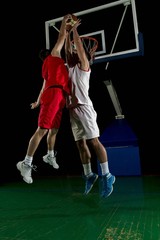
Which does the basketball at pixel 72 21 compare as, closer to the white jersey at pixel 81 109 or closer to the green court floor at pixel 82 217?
the white jersey at pixel 81 109

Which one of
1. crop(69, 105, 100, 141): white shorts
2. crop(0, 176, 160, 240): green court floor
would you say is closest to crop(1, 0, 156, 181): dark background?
crop(0, 176, 160, 240): green court floor

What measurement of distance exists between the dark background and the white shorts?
2566 mm

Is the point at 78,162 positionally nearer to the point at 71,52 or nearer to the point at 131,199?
the point at 131,199

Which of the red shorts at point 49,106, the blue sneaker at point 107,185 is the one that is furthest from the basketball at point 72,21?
the blue sneaker at point 107,185

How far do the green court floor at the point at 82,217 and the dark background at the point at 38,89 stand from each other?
7.43 ft

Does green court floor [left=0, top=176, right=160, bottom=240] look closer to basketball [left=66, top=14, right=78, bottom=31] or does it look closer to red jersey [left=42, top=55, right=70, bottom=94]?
red jersey [left=42, top=55, right=70, bottom=94]

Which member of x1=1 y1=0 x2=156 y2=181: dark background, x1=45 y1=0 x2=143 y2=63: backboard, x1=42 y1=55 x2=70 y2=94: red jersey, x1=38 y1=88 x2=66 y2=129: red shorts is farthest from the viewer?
x1=1 y1=0 x2=156 y2=181: dark background

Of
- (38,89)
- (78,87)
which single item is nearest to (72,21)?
(78,87)

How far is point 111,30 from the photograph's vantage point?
4438 millimetres

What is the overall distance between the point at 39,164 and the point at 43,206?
3.36 m

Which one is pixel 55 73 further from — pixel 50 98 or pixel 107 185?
pixel 107 185

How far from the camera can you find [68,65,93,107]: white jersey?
2674 millimetres
